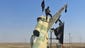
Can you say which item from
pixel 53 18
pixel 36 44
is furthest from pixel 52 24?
pixel 36 44

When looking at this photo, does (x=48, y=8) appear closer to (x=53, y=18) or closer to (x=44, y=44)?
(x=53, y=18)

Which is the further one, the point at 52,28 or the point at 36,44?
the point at 52,28

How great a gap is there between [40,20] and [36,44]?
208 cm

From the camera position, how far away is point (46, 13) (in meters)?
22.9

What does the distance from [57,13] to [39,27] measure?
1963mm

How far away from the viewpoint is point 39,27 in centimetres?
2178

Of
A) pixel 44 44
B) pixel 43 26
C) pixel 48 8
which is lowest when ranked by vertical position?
pixel 44 44

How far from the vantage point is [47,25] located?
73.7ft

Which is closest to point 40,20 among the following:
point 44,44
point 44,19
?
point 44,19

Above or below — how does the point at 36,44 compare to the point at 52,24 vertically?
below

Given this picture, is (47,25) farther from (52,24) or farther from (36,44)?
(36,44)

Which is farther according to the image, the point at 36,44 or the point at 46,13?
the point at 46,13

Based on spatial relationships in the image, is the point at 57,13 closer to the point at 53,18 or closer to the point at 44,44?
the point at 53,18

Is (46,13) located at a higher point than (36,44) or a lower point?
higher
